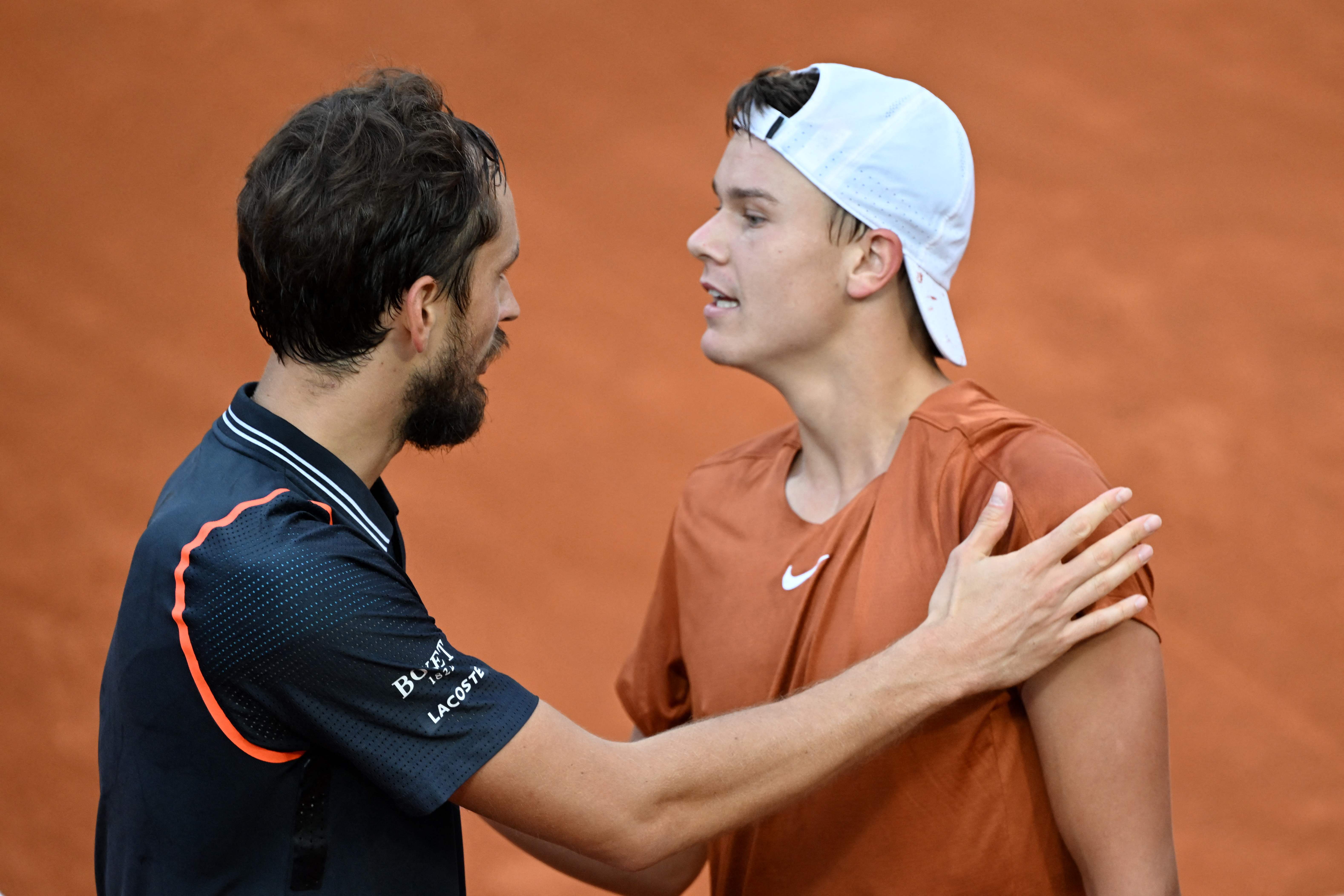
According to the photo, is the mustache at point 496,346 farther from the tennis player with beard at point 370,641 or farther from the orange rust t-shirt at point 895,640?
the orange rust t-shirt at point 895,640

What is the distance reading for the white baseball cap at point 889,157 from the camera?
182cm

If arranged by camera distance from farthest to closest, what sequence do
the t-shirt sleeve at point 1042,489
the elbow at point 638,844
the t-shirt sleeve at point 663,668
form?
the t-shirt sleeve at point 663,668, the t-shirt sleeve at point 1042,489, the elbow at point 638,844

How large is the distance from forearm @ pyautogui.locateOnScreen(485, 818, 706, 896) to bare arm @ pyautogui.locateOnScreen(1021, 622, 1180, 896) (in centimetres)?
66

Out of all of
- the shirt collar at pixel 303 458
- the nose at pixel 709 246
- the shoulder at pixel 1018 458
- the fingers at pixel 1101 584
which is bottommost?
the fingers at pixel 1101 584

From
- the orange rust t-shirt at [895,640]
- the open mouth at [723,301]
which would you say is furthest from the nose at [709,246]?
the orange rust t-shirt at [895,640]

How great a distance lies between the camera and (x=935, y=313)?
6.08ft

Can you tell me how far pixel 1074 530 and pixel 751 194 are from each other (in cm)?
72

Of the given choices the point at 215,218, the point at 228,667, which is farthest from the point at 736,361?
the point at 215,218

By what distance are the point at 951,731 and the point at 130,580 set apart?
1047mm

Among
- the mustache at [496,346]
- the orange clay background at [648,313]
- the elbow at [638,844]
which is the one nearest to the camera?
the elbow at [638,844]

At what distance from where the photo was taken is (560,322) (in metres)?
4.02

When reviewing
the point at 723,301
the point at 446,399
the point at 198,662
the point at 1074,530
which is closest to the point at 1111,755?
the point at 1074,530

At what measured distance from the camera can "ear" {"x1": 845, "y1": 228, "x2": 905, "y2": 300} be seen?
72.2 inches

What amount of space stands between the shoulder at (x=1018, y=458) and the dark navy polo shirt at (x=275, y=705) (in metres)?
0.68
